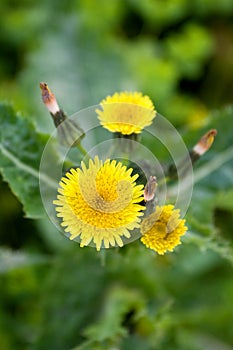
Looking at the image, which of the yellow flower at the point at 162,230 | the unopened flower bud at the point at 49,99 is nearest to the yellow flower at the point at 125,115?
the unopened flower bud at the point at 49,99

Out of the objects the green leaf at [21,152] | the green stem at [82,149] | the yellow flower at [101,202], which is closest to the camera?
the yellow flower at [101,202]

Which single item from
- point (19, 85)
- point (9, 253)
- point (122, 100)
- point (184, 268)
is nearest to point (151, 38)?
point (19, 85)

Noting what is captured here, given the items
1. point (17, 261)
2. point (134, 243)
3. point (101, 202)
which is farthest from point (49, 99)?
point (17, 261)

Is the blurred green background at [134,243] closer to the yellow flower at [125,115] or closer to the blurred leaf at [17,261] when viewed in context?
the blurred leaf at [17,261]

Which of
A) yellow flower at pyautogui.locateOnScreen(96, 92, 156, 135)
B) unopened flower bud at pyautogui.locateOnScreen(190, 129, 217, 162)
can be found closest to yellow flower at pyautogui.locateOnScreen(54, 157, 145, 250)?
yellow flower at pyautogui.locateOnScreen(96, 92, 156, 135)

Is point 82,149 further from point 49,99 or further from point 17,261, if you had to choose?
point 17,261
